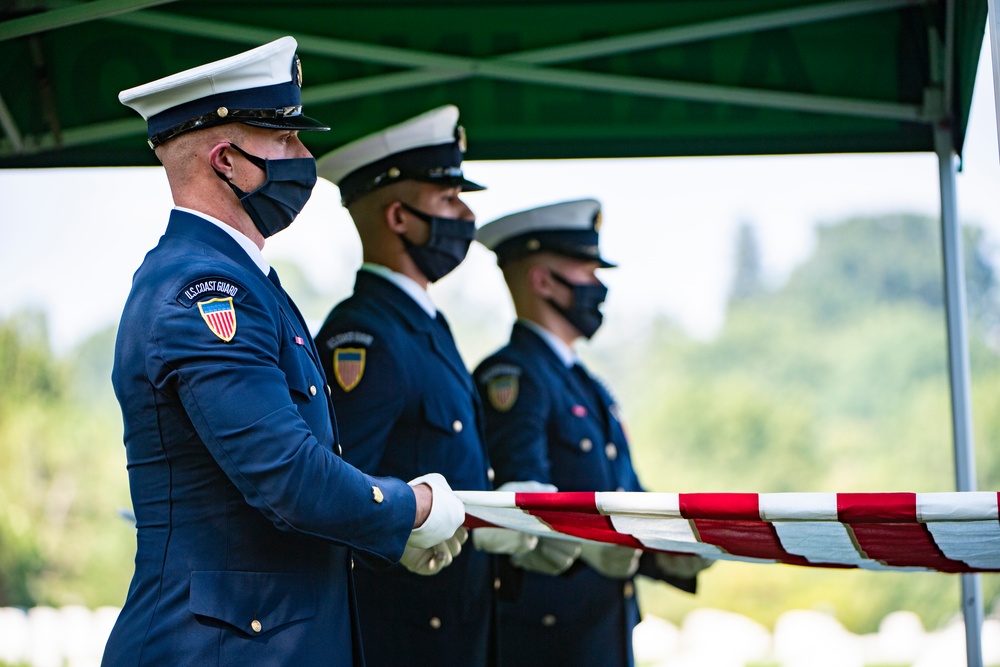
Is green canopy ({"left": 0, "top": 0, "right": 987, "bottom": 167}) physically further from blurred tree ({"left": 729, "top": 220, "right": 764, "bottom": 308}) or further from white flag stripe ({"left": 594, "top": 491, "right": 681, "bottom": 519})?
blurred tree ({"left": 729, "top": 220, "right": 764, "bottom": 308})

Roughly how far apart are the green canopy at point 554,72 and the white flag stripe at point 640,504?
2244 millimetres

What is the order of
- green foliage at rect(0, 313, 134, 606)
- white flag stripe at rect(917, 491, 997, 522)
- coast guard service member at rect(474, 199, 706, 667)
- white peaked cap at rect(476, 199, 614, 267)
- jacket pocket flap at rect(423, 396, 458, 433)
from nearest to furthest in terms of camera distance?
white flag stripe at rect(917, 491, 997, 522) → jacket pocket flap at rect(423, 396, 458, 433) → coast guard service member at rect(474, 199, 706, 667) → white peaked cap at rect(476, 199, 614, 267) → green foliage at rect(0, 313, 134, 606)

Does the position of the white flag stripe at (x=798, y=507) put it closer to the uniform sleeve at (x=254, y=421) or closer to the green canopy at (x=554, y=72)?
the uniform sleeve at (x=254, y=421)

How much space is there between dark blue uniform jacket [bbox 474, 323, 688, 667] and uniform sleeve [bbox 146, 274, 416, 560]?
206 cm

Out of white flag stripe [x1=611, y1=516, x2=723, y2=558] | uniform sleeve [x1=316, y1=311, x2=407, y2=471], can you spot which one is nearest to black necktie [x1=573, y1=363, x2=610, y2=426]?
uniform sleeve [x1=316, y1=311, x2=407, y2=471]

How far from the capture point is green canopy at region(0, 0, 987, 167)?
183 inches

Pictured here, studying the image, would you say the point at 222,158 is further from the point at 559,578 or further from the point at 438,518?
the point at 559,578

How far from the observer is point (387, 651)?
12.2 feet

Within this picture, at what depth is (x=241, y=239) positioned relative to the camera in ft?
8.90

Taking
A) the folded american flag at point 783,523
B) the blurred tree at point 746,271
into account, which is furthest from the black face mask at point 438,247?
the blurred tree at point 746,271

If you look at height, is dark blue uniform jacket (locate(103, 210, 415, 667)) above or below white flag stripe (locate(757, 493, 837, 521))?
above

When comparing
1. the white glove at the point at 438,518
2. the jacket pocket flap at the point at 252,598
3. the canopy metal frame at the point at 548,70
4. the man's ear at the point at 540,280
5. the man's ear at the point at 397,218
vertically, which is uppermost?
the canopy metal frame at the point at 548,70

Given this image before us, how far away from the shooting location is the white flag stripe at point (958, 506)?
2.63 meters

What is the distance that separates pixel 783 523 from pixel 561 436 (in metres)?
1.85
